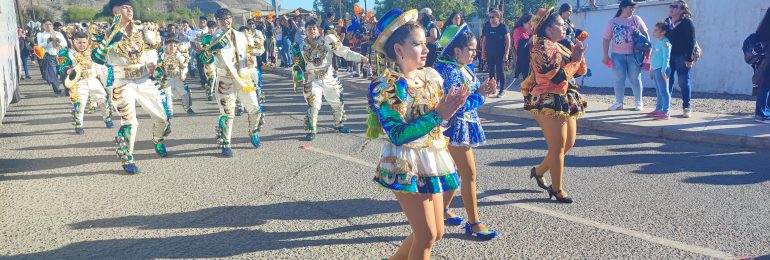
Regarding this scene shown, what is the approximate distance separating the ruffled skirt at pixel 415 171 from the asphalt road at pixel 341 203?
47.0 inches

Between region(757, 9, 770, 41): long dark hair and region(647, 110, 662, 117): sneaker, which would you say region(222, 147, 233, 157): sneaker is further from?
region(757, 9, 770, 41): long dark hair

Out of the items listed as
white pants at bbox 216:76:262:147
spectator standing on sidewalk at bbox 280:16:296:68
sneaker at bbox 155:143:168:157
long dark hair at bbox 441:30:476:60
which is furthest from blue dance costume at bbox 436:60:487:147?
spectator standing on sidewalk at bbox 280:16:296:68

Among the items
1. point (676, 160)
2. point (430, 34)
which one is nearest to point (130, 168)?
point (430, 34)

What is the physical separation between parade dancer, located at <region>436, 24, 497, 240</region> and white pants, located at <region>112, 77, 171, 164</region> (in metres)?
4.28

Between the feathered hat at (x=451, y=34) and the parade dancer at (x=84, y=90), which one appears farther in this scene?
the parade dancer at (x=84, y=90)

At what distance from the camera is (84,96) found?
9.83 meters

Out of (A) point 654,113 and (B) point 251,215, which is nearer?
(B) point 251,215

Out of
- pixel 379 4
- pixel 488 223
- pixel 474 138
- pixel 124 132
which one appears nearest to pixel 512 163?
pixel 488 223

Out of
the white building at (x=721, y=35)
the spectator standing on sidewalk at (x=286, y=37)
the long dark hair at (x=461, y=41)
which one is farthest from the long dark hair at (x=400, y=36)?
the spectator standing on sidewalk at (x=286, y=37)

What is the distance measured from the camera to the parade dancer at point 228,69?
741 cm

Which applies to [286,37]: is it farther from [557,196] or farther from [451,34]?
[451,34]

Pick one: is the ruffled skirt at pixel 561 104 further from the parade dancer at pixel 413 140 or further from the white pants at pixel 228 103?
the white pants at pixel 228 103

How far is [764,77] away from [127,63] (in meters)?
8.70

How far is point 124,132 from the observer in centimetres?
673
